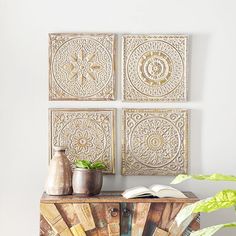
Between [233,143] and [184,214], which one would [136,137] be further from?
[184,214]

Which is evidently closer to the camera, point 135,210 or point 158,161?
point 135,210

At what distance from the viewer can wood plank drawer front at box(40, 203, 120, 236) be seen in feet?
8.52

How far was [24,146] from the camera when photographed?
2941mm

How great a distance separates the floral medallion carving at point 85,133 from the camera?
2.93 metres

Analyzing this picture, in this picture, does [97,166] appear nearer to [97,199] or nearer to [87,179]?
[87,179]

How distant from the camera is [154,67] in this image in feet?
9.66

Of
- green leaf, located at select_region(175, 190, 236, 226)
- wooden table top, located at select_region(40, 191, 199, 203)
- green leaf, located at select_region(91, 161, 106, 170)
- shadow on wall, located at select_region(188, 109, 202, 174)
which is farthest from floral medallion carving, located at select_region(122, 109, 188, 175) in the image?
green leaf, located at select_region(175, 190, 236, 226)

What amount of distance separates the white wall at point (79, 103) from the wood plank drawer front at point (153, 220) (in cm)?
33

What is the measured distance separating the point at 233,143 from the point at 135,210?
0.73 metres

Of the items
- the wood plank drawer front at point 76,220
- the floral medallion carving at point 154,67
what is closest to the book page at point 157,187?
the wood plank drawer front at point 76,220

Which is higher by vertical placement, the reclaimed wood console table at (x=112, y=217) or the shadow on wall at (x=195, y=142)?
the shadow on wall at (x=195, y=142)

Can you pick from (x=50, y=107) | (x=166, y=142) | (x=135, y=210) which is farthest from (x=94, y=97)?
(x=135, y=210)

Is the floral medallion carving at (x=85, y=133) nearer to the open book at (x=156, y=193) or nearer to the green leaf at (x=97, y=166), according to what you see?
the green leaf at (x=97, y=166)

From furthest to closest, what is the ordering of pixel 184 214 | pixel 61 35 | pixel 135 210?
pixel 61 35 → pixel 135 210 → pixel 184 214
